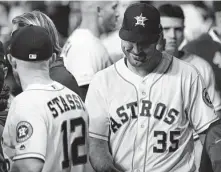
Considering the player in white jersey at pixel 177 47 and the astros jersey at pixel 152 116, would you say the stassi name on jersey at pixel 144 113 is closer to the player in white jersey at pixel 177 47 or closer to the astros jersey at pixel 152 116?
the astros jersey at pixel 152 116

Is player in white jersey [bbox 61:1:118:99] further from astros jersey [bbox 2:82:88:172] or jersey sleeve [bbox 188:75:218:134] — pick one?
astros jersey [bbox 2:82:88:172]

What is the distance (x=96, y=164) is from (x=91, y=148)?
178mm

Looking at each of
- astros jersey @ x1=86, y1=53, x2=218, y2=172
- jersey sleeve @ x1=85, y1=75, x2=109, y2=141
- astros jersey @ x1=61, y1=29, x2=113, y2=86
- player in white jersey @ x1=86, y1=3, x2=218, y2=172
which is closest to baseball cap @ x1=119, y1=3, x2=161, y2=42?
player in white jersey @ x1=86, y1=3, x2=218, y2=172

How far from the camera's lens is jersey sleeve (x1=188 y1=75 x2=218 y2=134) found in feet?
17.8

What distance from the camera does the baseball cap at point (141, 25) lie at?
5.36m

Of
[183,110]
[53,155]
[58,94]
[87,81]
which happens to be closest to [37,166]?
[53,155]

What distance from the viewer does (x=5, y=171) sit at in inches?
188

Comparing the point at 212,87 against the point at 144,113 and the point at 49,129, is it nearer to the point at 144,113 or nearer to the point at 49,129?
the point at 144,113

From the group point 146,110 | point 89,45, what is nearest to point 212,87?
point 89,45

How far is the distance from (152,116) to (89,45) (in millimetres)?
1792

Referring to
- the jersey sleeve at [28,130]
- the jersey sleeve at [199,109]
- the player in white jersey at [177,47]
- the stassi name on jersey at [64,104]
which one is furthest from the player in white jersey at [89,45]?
the jersey sleeve at [28,130]

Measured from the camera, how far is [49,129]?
4707 millimetres

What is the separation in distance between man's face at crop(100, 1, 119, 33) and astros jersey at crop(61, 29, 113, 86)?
1.29ft

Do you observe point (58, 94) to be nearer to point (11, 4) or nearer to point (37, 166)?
point (37, 166)
